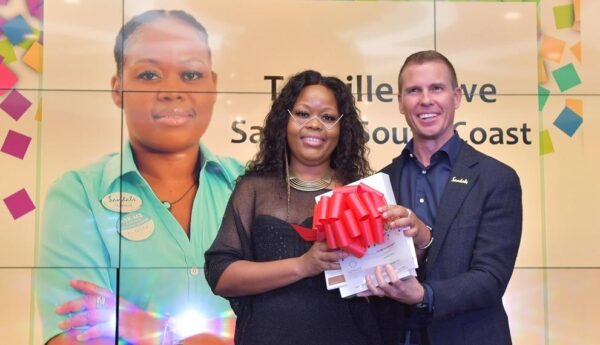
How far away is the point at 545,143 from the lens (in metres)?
3.75

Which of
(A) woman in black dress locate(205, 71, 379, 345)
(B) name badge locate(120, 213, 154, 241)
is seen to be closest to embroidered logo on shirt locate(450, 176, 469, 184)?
(A) woman in black dress locate(205, 71, 379, 345)

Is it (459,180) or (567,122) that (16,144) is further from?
(567,122)

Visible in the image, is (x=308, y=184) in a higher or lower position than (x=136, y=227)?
higher

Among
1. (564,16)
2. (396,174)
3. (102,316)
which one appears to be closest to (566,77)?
(564,16)

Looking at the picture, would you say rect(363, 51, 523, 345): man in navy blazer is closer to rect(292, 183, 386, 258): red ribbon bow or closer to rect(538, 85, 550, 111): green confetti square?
rect(292, 183, 386, 258): red ribbon bow

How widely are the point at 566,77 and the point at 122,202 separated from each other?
259 cm

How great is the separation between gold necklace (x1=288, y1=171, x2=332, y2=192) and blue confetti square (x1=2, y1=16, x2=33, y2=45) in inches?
82.0

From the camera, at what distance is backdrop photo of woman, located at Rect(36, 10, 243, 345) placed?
141 inches

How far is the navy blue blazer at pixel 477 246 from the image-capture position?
204 centimetres

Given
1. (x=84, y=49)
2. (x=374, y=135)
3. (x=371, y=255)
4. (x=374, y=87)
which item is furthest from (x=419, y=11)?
(x=371, y=255)

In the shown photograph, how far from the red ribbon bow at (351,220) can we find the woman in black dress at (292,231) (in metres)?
0.07

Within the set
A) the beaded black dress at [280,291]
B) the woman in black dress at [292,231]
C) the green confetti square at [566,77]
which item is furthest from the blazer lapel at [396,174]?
the green confetti square at [566,77]

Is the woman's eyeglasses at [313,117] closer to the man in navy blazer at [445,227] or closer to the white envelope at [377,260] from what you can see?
the man in navy blazer at [445,227]

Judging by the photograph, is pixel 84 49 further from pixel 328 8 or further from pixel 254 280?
pixel 254 280
